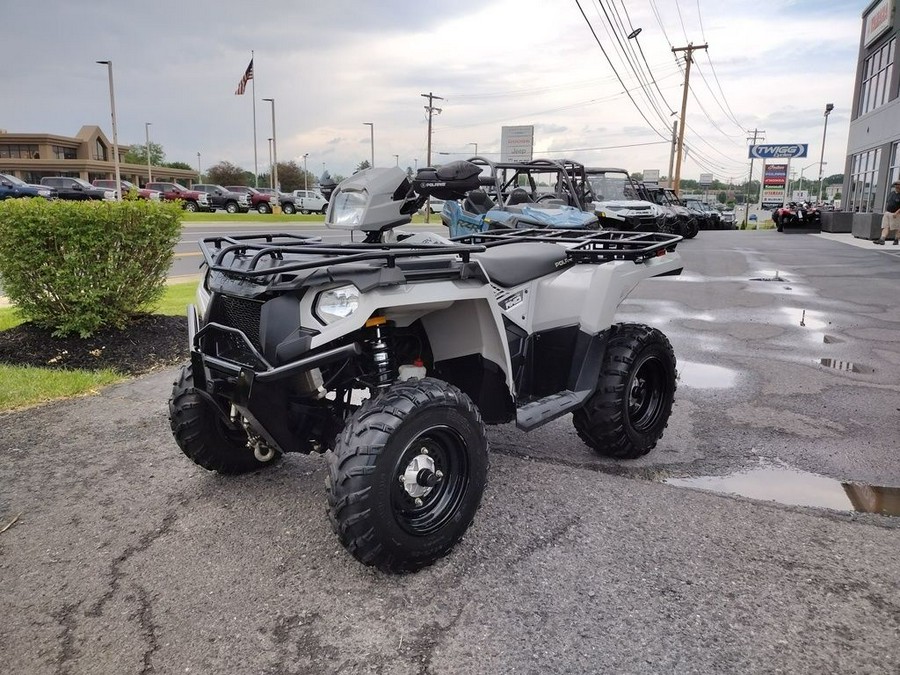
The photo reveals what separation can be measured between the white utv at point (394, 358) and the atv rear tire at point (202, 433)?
11 mm

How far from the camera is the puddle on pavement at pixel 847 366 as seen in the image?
6.65m

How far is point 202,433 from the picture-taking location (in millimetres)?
3701

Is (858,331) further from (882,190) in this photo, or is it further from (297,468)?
(882,190)

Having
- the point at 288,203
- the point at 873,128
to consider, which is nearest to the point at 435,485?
the point at 873,128

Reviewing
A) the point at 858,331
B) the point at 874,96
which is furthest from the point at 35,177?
the point at 858,331

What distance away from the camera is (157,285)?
23.8 feet

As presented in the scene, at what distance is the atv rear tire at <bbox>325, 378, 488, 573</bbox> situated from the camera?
269 centimetres

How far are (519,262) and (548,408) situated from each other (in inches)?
31.8

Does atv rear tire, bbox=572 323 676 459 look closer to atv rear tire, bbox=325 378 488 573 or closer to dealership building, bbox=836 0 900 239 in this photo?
atv rear tire, bbox=325 378 488 573

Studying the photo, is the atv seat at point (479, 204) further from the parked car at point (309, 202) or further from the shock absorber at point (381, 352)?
the parked car at point (309, 202)

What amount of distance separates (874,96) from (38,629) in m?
38.8

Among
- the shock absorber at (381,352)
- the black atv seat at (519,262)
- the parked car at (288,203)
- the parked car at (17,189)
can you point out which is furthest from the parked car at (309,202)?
the shock absorber at (381,352)

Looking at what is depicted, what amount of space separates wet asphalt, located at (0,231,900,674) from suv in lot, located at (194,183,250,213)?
41221 millimetres

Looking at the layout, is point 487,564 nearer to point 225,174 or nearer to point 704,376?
point 704,376
